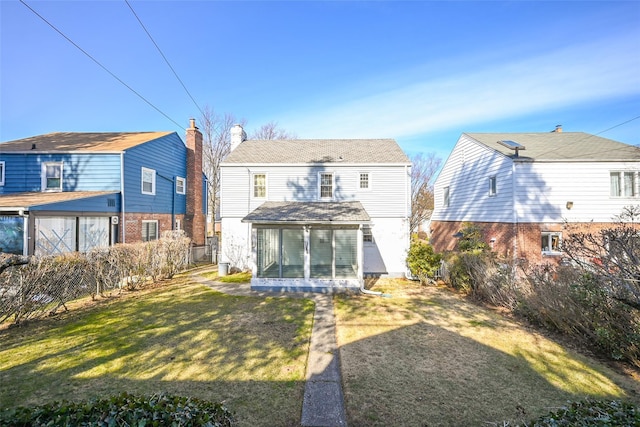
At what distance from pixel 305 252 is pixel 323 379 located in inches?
263

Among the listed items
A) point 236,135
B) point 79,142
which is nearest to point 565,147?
point 236,135

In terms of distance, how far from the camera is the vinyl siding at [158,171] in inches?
589

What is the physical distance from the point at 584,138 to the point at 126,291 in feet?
81.8

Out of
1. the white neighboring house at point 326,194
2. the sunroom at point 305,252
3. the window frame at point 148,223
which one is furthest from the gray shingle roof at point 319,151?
the window frame at point 148,223

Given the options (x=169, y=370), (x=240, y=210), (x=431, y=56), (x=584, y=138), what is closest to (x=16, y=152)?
(x=240, y=210)

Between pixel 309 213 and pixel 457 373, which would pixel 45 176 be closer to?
pixel 309 213

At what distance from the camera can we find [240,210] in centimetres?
1462

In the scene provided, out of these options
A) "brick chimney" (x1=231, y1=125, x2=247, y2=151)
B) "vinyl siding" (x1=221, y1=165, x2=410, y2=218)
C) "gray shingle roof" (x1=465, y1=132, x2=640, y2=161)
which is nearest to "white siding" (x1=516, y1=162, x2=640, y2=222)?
"gray shingle roof" (x1=465, y1=132, x2=640, y2=161)

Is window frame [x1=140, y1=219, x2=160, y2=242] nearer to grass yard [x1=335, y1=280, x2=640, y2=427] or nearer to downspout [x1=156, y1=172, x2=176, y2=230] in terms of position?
downspout [x1=156, y1=172, x2=176, y2=230]

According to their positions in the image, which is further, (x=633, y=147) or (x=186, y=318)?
(x=633, y=147)

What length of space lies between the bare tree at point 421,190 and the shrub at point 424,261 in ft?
53.0

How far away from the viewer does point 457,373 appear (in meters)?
5.20

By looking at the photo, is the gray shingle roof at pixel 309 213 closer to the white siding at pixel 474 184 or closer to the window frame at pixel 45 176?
the white siding at pixel 474 184

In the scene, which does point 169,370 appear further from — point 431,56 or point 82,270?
point 431,56
